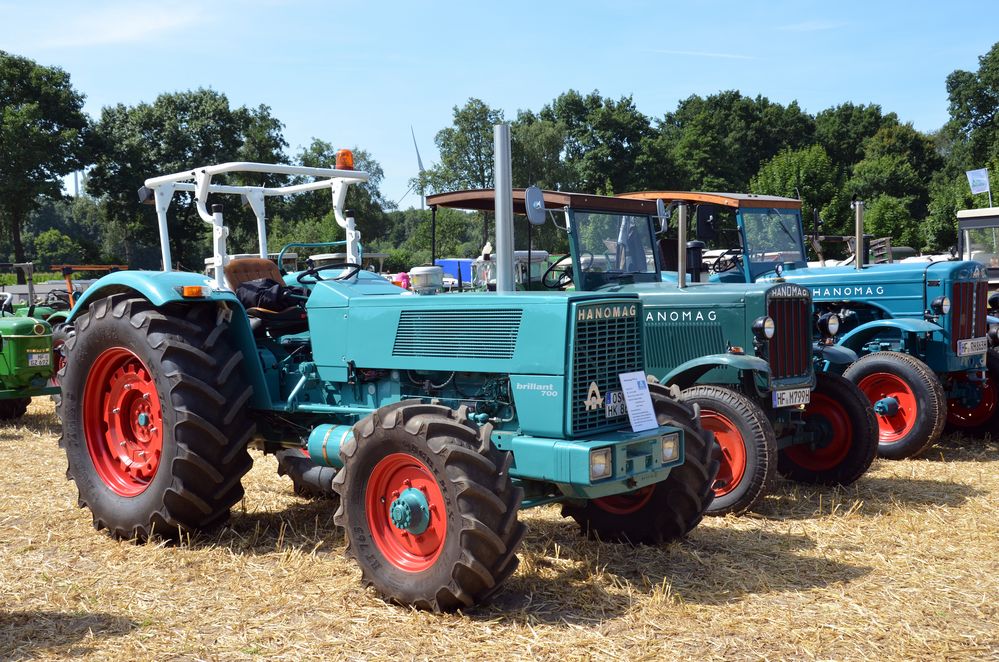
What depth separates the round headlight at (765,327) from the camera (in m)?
6.50

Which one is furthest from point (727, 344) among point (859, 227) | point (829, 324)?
point (859, 227)

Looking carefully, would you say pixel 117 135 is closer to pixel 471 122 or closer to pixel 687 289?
pixel 471 122

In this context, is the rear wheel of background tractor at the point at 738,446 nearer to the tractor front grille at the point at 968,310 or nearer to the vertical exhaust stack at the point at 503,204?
the vertical exhaust stack at the point at 503,204

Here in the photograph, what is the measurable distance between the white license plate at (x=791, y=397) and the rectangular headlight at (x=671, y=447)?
2190mm

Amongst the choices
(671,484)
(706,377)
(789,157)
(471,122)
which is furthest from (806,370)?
(471,122)

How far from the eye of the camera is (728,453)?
20.1ft

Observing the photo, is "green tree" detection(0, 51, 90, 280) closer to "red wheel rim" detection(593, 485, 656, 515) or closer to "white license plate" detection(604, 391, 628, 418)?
"red wheel rim" detection(593, 485, 656, 515)

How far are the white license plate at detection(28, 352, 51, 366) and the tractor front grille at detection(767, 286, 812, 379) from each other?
7.26 metres

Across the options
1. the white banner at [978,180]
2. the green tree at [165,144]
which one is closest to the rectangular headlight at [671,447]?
the white banner at [978,180]

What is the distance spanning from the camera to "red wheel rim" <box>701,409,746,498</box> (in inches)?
237

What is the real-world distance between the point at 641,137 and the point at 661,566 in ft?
148

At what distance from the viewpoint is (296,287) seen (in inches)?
237

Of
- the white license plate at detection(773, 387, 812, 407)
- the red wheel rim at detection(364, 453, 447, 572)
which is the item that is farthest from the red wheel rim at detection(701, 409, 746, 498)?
the red wheel rim at detection(364, 453, 447, 572)

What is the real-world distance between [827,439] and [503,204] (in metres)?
3.76
